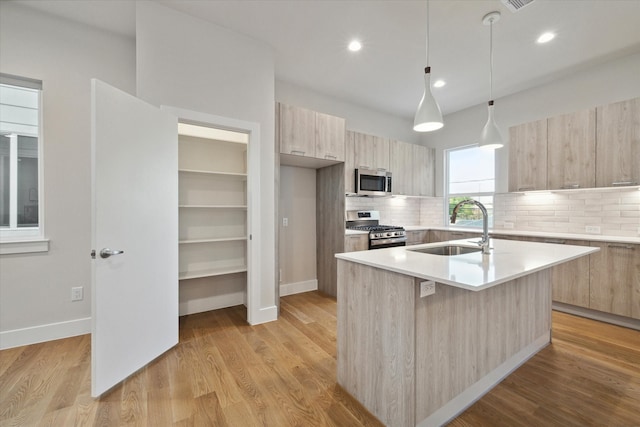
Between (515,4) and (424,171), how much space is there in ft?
9.87

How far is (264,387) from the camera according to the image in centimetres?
181

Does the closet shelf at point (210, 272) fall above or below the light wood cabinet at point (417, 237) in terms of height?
below

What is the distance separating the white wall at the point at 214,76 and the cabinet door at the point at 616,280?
3567 mm

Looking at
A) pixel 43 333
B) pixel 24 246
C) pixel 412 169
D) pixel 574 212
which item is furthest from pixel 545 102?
pixel 43 333

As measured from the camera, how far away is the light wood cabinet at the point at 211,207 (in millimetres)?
3006

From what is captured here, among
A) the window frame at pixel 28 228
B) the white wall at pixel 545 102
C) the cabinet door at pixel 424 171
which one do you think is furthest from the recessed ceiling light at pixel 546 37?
the window frame at pixel 28 228

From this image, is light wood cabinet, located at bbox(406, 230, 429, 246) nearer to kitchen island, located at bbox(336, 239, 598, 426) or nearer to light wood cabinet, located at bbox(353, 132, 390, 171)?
light wood cabinet, located at bbox(353, 132, 390, 171)

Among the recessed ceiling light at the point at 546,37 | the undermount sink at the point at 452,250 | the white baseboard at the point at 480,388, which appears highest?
the recessed ceiling light at the point at 546,37

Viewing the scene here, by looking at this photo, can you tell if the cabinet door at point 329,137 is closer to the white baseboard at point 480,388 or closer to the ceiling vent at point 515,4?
the ceiling vent at point 515,4

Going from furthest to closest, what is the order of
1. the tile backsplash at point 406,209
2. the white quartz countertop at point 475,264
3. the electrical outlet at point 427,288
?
the tile backsplash at point 406,209 → the electrical outlet at point 427,288 → the white quartz countertop at point 475,264

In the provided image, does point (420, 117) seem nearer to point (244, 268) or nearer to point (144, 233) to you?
point (144, 233)

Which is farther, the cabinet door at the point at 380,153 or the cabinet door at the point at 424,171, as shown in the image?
the cabinet door at the point at 424,171

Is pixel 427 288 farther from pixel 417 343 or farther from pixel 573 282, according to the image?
pixel 573 282

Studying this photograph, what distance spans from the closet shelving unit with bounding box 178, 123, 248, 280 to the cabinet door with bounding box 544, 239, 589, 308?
3.72 metres
